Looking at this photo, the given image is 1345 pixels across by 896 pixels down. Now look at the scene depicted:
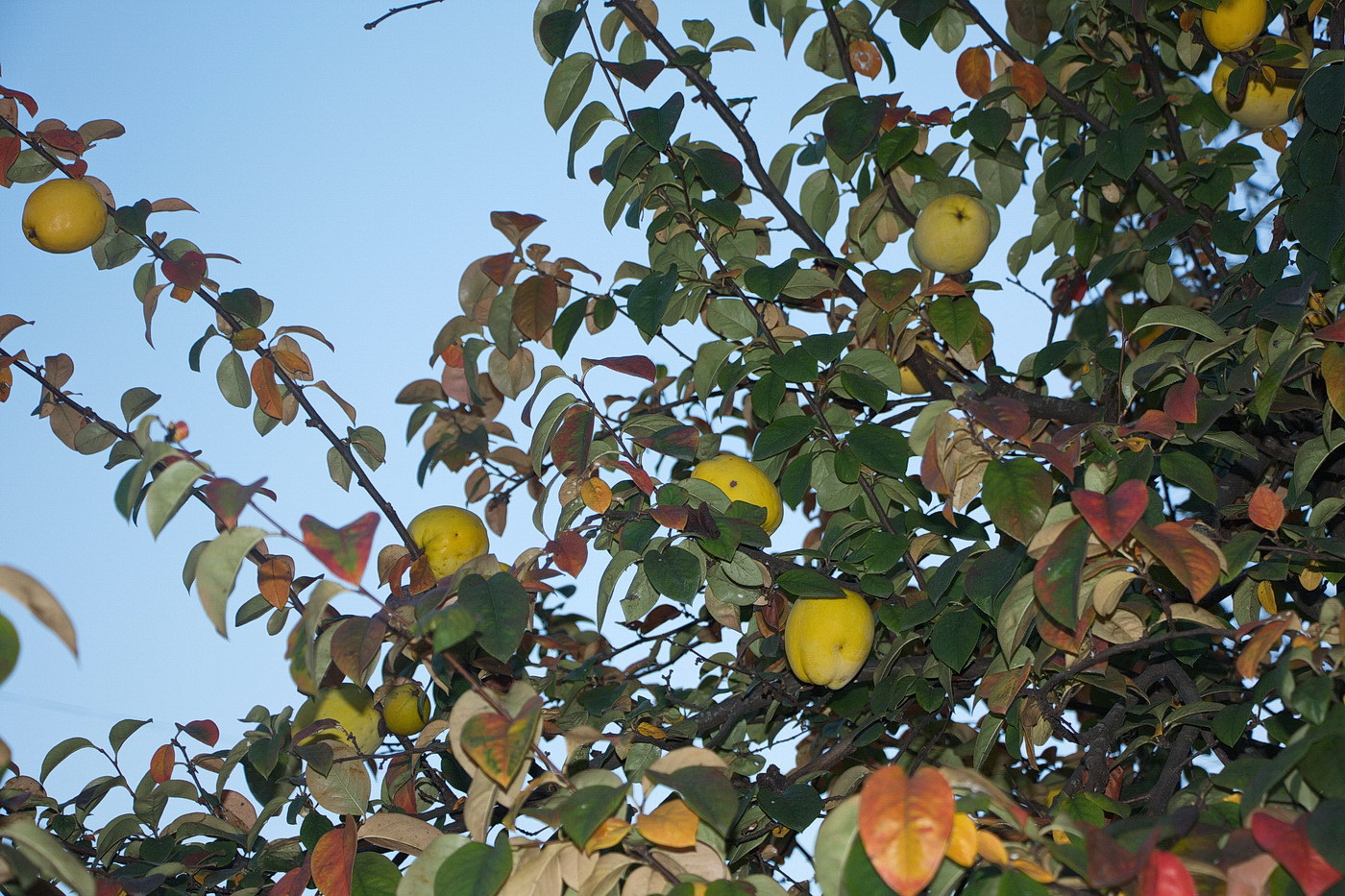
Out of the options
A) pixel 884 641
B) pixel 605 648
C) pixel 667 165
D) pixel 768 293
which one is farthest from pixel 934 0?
pixel 605 648

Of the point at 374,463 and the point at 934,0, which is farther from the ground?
the point at 934,0

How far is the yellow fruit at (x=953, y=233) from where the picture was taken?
6.11 feet

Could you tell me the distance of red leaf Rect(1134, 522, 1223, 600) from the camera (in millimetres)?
950

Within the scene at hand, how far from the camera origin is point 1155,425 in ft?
3.89

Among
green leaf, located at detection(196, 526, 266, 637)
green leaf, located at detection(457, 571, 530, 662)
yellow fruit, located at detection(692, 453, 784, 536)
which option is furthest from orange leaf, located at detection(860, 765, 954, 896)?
yellow fruit, located at detection(692, 453, 784, 536)

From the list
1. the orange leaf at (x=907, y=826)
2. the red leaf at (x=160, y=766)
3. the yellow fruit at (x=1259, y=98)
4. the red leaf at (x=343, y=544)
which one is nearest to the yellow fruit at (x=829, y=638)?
the orange leaf at (x=907, y=826)

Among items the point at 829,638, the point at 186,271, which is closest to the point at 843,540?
the point at 829,638

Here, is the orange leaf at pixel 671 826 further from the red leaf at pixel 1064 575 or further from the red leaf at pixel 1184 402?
the red leaf at pixel 1184 402

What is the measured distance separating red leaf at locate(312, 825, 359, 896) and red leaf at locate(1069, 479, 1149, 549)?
839 millimetres

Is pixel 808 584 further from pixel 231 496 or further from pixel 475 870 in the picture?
pixel 231 496

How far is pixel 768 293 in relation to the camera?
4.91 ft

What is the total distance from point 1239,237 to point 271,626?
175 centimetres

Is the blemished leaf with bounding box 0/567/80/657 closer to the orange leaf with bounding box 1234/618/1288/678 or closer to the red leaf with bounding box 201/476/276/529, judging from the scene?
the red leaf with bounding box 201/476/276/529

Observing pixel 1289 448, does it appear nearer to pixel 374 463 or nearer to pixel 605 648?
pixel 605 648
